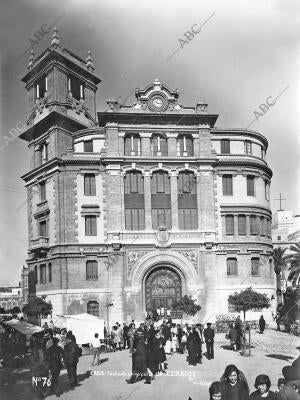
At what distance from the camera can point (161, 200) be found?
43.3 meters

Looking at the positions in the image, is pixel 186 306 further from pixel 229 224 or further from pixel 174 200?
pixel 174 200

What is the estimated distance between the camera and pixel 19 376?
1953 centimetres

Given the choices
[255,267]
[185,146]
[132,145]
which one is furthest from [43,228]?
[255,267]

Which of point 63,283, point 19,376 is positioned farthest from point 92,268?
point 19,376

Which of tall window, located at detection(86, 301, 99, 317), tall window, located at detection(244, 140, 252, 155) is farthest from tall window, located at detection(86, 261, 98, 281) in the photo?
tall window, located at detection(244, 140, 252, 155)

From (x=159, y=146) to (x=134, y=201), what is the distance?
5511 mm

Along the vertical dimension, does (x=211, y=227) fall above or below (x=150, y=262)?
above

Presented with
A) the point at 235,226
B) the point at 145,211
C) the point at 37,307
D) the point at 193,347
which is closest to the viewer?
the point at 193,347

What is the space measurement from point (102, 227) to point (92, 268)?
11.9 feet

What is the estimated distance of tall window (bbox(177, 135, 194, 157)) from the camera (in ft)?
145

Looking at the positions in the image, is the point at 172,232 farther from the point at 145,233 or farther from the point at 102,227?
the point at 102,227

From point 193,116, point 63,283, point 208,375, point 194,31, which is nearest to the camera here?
point 208,375

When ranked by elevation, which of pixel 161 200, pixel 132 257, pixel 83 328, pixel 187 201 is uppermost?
pixel 161 200

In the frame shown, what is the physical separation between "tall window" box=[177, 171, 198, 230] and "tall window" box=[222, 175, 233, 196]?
266 cm
